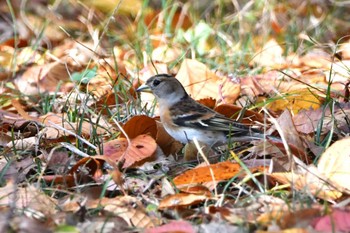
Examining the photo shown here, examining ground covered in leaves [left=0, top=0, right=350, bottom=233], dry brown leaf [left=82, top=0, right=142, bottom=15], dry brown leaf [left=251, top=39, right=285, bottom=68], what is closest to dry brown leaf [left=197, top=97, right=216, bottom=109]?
ground covered in leaves [left=0, top=0, right=350, bottom=233]

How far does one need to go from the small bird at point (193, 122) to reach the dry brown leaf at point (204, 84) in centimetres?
42

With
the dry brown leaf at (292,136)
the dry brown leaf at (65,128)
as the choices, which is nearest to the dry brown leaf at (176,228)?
the dry brown leaf at (292,136)

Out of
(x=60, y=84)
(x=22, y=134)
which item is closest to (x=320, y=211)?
(x=22, y=134)

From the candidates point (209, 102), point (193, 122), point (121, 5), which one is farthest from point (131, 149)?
point (121, 5)

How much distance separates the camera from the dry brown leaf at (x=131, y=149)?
14.5ft

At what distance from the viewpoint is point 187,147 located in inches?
179

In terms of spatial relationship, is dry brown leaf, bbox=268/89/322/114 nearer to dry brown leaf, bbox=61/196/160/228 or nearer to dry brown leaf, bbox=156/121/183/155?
dry brown leaf, bbox=156/121/183/155

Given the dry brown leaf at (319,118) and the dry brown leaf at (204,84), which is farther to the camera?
the dry brown leaf at (204,84)

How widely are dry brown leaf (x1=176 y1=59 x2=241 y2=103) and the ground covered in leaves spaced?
0.01 m

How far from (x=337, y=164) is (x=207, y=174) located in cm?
63

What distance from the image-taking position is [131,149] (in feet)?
14.9

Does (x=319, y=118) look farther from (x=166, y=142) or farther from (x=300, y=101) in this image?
(x=166, y=142)

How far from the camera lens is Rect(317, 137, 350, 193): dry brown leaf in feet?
12.6

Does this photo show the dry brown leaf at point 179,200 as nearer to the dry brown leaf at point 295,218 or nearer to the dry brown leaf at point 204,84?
the dry brown leaf at point 295,218
